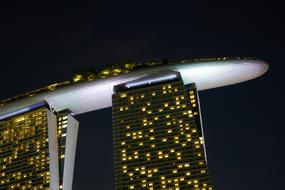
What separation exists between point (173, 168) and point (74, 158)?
3056 centimetres

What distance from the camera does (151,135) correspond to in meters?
88.8

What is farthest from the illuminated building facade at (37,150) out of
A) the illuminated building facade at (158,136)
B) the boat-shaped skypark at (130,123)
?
the illuminated building facade at (158,136)

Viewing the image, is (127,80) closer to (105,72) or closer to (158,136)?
(105,72)

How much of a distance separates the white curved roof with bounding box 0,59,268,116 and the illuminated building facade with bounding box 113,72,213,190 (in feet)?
6.50

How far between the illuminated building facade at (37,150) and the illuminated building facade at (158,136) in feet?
47.8

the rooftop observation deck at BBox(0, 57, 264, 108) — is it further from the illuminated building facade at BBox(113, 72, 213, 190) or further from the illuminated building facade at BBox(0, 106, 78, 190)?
the illuminated building facade at BBox(0, 106, 78, 190)

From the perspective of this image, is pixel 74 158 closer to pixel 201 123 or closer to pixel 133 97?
pixel 133 97

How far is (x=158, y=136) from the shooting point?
8781cm

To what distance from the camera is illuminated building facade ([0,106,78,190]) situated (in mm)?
95562

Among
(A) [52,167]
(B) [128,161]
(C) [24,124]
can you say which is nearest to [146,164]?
(B) [128,161]

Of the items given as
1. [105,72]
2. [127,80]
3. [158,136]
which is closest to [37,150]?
[105,72]

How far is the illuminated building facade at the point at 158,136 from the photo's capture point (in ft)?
270

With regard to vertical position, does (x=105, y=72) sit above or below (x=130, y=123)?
above

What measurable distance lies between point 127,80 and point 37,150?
70.0 feet
